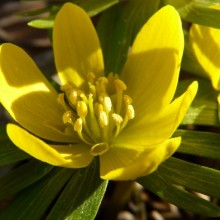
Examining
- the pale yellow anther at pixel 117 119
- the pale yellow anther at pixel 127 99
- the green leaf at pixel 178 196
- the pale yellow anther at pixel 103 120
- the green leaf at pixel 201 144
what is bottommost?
the green leaf at pixel 178 196

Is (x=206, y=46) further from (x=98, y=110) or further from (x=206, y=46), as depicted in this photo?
(x=98, y=110)

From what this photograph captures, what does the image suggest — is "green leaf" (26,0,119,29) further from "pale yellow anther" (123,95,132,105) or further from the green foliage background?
"pale yellow anther" (123,95,132,105)

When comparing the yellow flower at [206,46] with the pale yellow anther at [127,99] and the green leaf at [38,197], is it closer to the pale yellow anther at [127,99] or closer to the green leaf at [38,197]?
the pale yellow anther at [127,99]

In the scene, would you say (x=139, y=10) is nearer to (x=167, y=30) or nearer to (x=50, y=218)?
(x=167, y=30)

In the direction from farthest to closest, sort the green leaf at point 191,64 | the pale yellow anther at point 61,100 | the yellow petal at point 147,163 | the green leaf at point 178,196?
1. the green leaf at point 191,64
2. the pale yellow anther at point 61,100
3. the green leaf at point 178,196
4. the yellow petal at point 147,163

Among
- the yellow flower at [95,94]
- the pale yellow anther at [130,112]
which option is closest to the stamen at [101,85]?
the yellow flower at [95,94]

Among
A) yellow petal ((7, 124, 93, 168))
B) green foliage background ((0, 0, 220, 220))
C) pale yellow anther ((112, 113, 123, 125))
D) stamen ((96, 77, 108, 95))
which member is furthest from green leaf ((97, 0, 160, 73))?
yellow petal ((7, 124, 93, 168))
